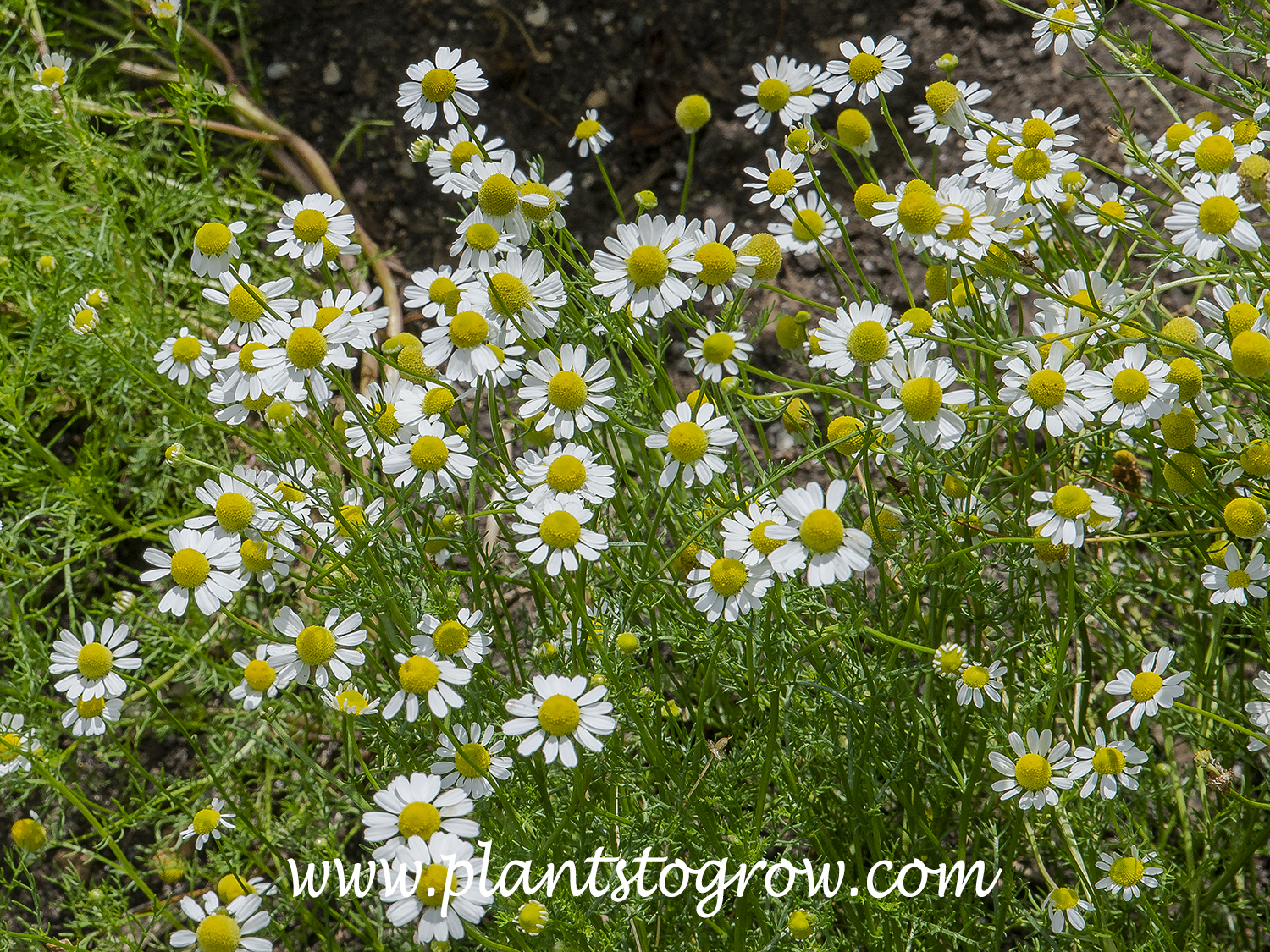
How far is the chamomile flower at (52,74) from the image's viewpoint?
228 cm

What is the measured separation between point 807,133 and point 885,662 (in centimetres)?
86

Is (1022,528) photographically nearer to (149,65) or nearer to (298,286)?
(298,286)

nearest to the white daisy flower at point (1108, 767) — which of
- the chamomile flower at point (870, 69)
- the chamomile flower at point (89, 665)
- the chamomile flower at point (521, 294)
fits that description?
the chamomile flower at point (521, 294)

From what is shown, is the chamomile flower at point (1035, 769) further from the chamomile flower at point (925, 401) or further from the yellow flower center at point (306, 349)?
the yellow flower center at point (306, 349)

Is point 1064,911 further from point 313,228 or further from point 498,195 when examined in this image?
point 313,228

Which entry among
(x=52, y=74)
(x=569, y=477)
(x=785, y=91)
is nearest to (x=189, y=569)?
(x=569, y=477)

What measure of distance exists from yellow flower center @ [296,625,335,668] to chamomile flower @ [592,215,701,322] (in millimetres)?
629

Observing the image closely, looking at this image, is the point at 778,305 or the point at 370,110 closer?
the point at 778,305

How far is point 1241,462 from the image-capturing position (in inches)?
55.8

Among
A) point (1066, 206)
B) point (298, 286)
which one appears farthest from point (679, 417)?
point (298, 286)

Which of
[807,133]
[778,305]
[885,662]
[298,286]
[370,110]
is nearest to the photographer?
[885,662]

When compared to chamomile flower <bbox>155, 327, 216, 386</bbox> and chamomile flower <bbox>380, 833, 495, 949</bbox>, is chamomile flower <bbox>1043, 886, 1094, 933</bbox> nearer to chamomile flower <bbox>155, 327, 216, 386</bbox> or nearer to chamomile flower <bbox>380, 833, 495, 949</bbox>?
chamomile flower <bbox>380, 833, 495, 949</bbox>

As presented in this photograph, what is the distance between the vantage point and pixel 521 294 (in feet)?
4.68

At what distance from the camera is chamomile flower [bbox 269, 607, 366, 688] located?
4.67 ft
